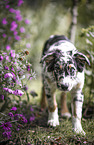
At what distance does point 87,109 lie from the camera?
11.4ft

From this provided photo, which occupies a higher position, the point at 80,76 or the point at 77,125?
the point at 80,76

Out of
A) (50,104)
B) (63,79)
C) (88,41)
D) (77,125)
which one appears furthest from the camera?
(88,41)

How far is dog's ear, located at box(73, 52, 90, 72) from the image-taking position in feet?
7.36


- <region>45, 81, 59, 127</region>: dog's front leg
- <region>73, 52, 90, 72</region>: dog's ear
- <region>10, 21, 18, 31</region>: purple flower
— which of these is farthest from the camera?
<region>10, 21, 18, 31</region>: purple flower

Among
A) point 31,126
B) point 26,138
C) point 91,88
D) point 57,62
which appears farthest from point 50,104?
point 91,88

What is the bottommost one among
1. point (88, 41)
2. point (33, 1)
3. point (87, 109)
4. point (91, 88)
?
point (87, 109)

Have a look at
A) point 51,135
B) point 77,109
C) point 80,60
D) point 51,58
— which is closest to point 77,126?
point 77,109

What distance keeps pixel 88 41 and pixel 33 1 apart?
5300 millimetres

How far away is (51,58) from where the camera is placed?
2326 millimetres

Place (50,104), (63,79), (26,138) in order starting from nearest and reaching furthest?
(63,79) → (26,138) → (50,104)

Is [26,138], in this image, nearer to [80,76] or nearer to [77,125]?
[77,125]

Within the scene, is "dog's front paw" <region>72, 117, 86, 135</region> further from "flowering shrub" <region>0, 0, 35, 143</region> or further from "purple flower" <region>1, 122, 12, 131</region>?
"purple flower" <region>1, 122, 12, 131</region>

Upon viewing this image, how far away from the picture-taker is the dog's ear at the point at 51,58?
7.44 feet

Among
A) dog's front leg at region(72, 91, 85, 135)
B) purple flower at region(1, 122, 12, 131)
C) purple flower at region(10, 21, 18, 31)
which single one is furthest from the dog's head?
purple flower at region(10, 21, 18, 31)
